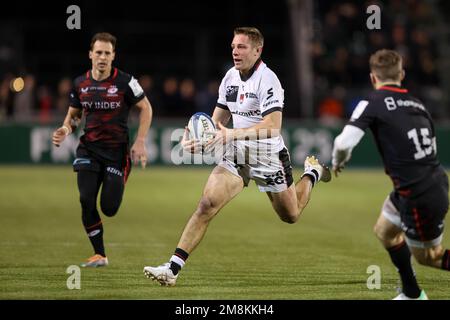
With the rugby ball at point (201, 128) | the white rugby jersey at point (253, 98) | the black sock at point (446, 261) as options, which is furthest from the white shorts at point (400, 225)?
the rugby ball at point (201, 128)

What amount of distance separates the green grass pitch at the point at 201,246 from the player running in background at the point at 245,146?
0.57 m

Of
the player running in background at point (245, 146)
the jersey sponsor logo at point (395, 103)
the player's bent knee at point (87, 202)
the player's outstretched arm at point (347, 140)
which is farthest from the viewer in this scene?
the player's bent knee at point (87, 202)

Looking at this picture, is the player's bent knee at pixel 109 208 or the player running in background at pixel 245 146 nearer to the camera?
the player running in background at pixel 245 146

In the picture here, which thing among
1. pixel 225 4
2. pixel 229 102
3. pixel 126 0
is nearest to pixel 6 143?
pixel 126 0

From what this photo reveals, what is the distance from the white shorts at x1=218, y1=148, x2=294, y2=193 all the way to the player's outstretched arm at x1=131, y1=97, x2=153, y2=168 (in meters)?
1.06

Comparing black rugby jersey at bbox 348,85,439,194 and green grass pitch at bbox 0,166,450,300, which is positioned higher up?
black rugby jersey at bbox 348,85,439,194

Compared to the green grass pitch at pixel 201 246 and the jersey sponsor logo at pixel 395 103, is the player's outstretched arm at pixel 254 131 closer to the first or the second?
the green grass pitch at pixel 201 246

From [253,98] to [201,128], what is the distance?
654 millimetres

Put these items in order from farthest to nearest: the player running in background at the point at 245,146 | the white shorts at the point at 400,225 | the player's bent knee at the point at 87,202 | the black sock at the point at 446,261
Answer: the player's bent knee at the point at 87,202 < the player running in background at the point at 245,146 < the black sock at the point at 446,261 < the white shorts at the point at 400,225

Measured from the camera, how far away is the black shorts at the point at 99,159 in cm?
1002

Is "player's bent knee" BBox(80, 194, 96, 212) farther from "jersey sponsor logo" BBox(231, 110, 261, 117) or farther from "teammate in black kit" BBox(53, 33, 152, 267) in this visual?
"jersey sponsor logo" BBox(231, 110, 261, 117)

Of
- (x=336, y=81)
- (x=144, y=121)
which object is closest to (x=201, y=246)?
(x=144, y=121)

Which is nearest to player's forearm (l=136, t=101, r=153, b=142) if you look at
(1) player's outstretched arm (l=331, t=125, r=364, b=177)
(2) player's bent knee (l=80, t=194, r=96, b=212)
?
(2) player's bent knee (l=80, t=194, r=96, b=212)

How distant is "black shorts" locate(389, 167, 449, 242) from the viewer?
24.1 feet
